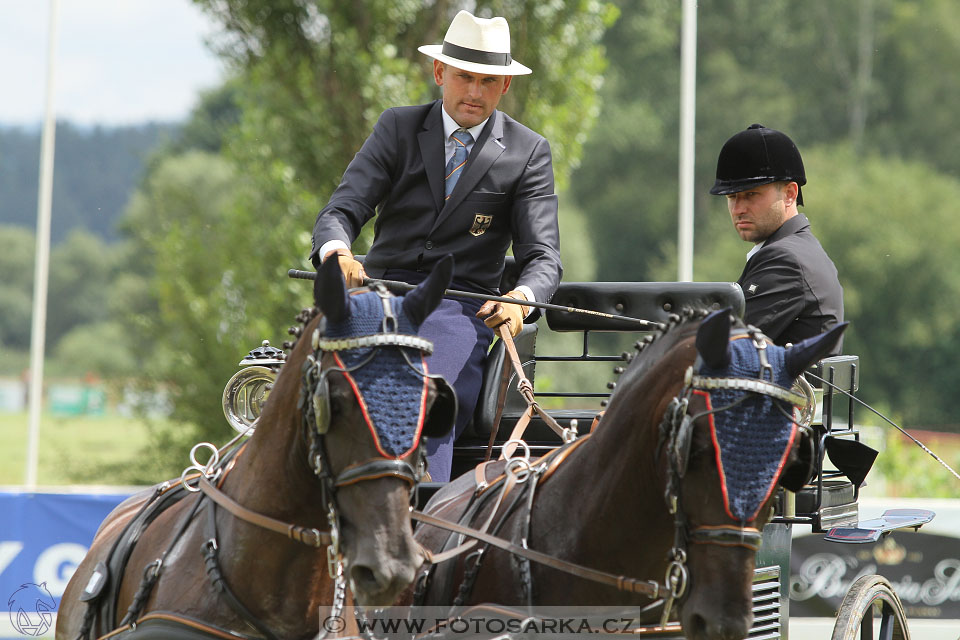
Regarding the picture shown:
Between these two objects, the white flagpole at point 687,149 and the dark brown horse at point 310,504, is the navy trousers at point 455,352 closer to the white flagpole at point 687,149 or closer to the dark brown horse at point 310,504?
the dark brown horse at point 310,504

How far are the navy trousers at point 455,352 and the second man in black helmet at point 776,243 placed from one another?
2.97 feet

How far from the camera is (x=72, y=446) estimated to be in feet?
87.9

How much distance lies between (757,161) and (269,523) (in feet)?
7.17

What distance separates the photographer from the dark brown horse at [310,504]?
2436mm

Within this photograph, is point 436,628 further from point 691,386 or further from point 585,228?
point 585,228

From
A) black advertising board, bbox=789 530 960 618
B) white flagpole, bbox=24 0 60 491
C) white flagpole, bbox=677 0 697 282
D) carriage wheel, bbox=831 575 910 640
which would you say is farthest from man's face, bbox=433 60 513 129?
white flagpole, bbox=24 0 60 491

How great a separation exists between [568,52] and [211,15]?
3.02 m

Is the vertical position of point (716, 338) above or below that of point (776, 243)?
below

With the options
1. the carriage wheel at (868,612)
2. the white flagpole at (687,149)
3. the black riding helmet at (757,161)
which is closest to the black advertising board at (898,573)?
the white flagpole at (687,149)

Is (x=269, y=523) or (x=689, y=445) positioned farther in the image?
(x=269, y=523)

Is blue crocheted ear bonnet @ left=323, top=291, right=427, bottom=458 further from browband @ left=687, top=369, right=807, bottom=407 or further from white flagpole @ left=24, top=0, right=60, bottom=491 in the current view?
white flagpole @ left=24, top=0, right=60, bottom=491

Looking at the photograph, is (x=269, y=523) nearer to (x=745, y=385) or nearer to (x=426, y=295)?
(x=426, y=295)

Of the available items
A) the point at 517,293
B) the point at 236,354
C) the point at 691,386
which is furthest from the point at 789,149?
the point at 236,354

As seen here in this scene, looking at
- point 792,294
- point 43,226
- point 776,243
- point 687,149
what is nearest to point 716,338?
point 792,294
